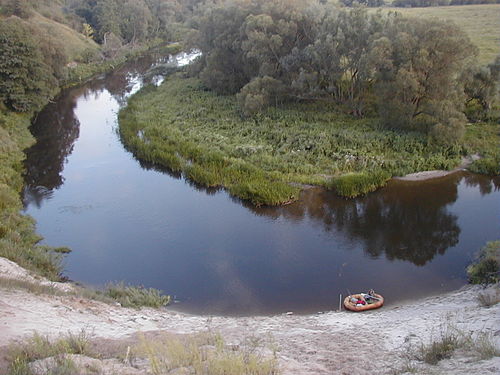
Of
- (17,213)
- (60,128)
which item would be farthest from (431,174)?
(60,128)

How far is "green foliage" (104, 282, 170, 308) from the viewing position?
660 inches

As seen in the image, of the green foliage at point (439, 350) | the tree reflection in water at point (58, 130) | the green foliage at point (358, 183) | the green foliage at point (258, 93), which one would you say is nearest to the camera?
the green foliage at point (439, 350)

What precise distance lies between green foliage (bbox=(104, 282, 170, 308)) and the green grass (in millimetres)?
38003

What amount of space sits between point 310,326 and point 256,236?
26.3 ft

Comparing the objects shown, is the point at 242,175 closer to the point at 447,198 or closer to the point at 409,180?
Answer: the point at 409,180

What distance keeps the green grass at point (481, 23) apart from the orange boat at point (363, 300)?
33264mm

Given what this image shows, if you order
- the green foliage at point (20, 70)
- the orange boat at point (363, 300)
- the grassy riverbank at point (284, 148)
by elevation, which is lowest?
the orange boat at point (363, 300)

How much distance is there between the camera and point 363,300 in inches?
665

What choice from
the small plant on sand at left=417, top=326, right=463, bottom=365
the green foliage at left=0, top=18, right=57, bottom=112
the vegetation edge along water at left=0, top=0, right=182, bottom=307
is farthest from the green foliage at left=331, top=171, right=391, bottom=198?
the green foliage at left=0, top=18, right=57, bottom=112

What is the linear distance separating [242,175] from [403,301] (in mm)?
13435

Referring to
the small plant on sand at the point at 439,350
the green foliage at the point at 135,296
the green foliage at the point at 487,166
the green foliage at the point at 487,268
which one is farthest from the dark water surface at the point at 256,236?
the small plant on sand at the point at 439,350

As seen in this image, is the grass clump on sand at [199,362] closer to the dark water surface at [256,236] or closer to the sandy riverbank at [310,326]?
the sandy riverbank at [310,326]

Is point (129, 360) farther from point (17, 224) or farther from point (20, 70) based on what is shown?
point (20, 70)

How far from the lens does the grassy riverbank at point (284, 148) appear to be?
2702cm
